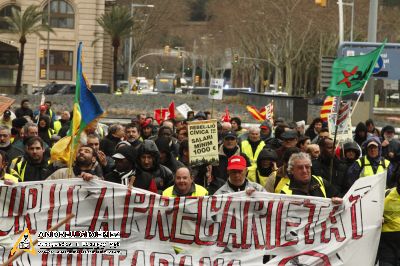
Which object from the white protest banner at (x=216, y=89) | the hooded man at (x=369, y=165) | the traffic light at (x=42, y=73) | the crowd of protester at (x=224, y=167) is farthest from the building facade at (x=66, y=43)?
the hooded man at (x=369, y=165)

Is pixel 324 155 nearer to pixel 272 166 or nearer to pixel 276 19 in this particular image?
pixel 272 166

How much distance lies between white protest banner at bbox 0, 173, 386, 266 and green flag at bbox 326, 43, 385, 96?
11.0 feet

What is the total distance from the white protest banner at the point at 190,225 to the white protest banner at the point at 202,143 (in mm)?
2491

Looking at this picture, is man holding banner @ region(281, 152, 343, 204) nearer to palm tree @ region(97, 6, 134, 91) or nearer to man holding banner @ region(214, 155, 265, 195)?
man holding banner @ region(214, 155, 265, 195)

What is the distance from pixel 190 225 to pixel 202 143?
8.85 feet

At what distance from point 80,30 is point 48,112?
184 feet

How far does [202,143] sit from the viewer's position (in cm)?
1049

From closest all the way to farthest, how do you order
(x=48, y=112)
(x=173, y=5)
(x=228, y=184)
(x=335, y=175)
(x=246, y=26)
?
(x=228, y=184), (x=335, y=175), (x=48, y=112), (x=246, y=26), (x=173, y=5)

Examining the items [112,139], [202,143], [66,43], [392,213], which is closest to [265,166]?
[202,143]

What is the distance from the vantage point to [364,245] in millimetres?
7574

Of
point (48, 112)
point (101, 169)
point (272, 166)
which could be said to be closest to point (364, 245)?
point (272, 166)

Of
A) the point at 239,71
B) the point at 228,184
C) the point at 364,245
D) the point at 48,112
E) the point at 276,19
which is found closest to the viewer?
the point at 364,245

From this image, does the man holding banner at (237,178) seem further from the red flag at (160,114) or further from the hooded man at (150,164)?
the red flag at (160,114)

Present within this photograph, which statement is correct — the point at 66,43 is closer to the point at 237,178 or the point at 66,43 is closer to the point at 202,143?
the point at 202,143
